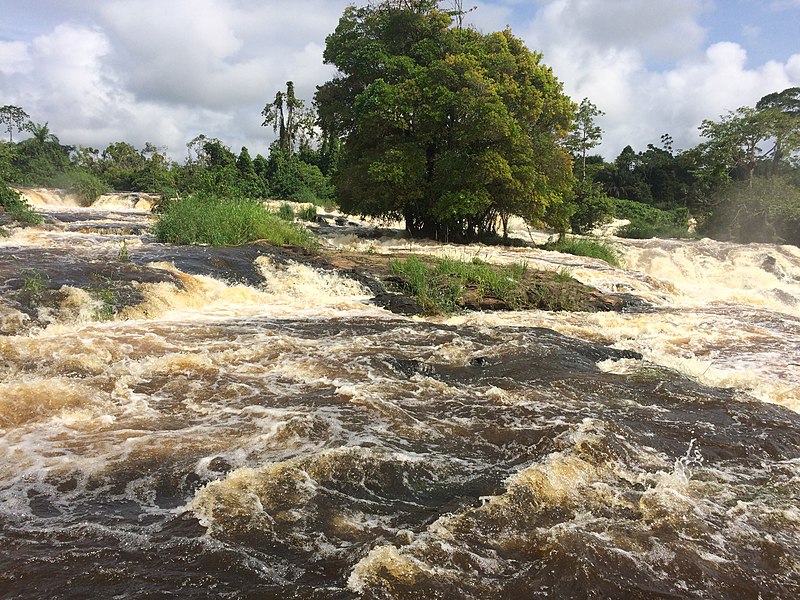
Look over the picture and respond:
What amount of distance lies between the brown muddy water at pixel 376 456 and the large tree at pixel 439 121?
9896mm

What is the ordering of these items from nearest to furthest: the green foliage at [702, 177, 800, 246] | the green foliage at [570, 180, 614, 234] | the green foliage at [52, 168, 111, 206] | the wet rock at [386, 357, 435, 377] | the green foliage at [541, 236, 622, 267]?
1. the wet rock at [386, 357, 435, 377]
2. the green foliage at [541, 236, 622, 267]
3. the green foliage at [702, 177, 800, 246]
4. the green foliage at [570, 180, 614, 234]
5. the green foliage at [52, 168, 111, 206]

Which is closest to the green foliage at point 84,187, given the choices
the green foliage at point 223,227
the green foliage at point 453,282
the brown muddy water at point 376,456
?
the green foliage at point 223,227

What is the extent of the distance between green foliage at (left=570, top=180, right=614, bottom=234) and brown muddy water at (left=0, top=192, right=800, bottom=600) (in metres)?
16.8

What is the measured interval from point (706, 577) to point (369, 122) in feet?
57.4

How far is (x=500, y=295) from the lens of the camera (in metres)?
11.4

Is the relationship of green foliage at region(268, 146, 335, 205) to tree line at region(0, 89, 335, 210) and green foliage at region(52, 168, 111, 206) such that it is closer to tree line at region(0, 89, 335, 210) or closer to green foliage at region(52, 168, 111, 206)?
tree line at region(0, 89, 335, 210)

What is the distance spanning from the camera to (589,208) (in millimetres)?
25344

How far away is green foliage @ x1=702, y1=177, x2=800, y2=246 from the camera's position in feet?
79.3

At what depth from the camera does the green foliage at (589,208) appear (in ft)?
82.5

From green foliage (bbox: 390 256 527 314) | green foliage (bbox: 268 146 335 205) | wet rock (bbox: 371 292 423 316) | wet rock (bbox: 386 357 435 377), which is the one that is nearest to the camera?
wet rock (bbox: 386 357 435 377)

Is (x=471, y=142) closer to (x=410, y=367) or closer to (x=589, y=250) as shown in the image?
(x=589, y=250)

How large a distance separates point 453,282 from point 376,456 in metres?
7.29

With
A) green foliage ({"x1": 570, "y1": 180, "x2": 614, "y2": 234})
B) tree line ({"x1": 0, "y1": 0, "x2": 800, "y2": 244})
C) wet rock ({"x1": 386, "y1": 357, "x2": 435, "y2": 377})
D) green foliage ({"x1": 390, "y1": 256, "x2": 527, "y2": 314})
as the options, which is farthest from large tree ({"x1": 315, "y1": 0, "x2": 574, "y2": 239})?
wet rock ({"x1": 386, "y1": 357, "x2": 435, "y2": 377})

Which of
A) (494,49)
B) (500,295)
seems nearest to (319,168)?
(494,49)
